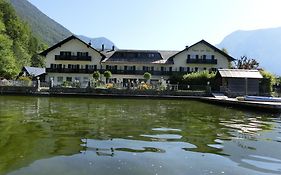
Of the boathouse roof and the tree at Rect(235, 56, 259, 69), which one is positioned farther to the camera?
the tree at Rect(235, 56, 259, 69)

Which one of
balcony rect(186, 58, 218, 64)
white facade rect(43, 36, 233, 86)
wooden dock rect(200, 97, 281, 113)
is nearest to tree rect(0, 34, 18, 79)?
white facade rect(43, 36, 233, 86)

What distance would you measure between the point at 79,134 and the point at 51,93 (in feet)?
109

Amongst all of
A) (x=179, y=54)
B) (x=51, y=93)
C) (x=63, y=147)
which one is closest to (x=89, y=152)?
(x=63, y=147)

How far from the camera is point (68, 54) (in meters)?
67.9

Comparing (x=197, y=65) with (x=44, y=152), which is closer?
(x=44, y=152)

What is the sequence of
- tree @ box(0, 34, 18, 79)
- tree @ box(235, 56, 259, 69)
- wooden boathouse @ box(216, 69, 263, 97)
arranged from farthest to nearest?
1. tree @ box(235, 56, 259, 69)
2. tree @ box(0, 34, 18, 79)
3. wooden boathouse @ box(216, 69, 263, 97)

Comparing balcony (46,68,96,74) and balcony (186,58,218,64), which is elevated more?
balcony (186,58,218,64)

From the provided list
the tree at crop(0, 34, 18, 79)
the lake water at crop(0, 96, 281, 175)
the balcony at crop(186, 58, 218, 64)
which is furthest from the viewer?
the balcony at crop(186, 58, 218, 64)

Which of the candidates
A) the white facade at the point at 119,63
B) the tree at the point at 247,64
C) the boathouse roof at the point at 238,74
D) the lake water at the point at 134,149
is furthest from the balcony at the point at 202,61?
the lake water at the point at 134,149

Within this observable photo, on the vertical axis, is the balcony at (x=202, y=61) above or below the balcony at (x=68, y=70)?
above

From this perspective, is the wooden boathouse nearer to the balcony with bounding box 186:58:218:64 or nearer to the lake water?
the balcony with bounding box 186:58:218:64

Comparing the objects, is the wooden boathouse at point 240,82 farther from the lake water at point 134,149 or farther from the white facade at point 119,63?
the lake water at point 134,149

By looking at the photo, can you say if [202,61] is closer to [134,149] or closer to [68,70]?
[68,70]

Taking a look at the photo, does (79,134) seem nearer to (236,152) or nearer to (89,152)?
A: (89,152)
